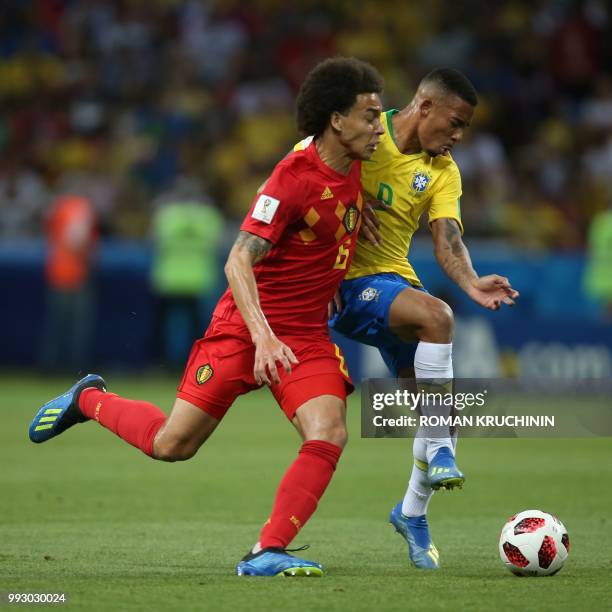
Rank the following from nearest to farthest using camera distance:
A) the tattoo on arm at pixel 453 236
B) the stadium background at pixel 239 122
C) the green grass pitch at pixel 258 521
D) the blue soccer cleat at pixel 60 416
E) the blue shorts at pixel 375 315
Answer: the green grass pitch at pixel 258 521 → the blue shorts at pixel 375 315 → the tattoo on arm at pixel 453 236 → the blue soccer cleat at pixel 60 416 → the stadium background at pixel 239 122

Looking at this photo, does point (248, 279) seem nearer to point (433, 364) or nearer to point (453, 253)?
point (433, 364)

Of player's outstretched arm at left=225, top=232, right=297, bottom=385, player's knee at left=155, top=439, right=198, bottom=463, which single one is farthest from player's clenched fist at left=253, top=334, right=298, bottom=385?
player's knee at left=155, top=439, right=198, bottom=463

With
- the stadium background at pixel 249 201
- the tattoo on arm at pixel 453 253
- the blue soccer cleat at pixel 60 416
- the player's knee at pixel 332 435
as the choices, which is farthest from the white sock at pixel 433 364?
the blue soccer cleat at pixel 60 416

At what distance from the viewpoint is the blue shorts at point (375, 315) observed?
646 cm

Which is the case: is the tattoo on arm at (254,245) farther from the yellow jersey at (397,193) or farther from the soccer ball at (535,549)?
the soccer ball at (535,549)

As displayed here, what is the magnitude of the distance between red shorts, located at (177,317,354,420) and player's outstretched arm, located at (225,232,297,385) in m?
0.28

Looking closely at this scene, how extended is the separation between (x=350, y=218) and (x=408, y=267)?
0.87 metres

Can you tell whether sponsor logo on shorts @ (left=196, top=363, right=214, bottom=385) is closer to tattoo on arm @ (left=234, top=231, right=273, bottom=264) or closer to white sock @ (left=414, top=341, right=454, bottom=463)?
tattoo on arm @ (left=234, top=231, right=273, bottom=264)

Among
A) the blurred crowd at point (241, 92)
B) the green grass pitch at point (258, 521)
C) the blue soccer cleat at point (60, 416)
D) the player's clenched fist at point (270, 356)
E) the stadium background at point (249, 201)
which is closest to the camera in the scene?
the green grass pitch at point (258, 521)

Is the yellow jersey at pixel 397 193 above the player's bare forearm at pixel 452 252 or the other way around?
above

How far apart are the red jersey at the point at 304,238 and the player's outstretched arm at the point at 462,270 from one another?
23.1 inches

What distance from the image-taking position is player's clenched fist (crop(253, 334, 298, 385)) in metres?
5.43

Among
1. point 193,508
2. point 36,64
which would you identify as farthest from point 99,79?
point 193,508
